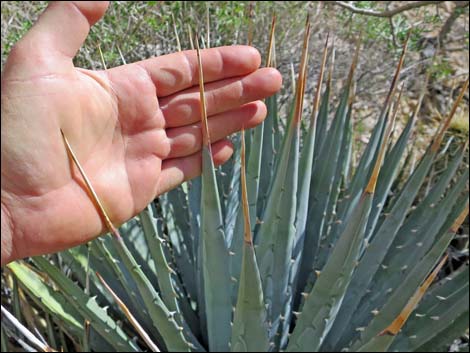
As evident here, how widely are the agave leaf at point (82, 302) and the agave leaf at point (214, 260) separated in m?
0.28

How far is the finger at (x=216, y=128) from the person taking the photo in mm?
1523

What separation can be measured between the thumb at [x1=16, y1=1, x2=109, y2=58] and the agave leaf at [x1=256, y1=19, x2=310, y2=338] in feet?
1.74

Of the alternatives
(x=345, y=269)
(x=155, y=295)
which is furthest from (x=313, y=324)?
(x=155, y=295)

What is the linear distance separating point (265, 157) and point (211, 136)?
0.57m

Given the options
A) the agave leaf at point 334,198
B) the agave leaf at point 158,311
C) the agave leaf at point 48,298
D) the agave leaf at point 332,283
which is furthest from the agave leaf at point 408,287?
the agave leaf at point 48,298

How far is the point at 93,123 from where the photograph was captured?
4.25 feet

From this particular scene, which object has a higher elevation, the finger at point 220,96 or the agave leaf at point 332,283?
the finger at point 220,96

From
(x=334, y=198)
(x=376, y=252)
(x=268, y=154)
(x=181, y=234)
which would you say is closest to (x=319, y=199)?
(x=334, y=198)

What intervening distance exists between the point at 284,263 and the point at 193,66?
588 mm

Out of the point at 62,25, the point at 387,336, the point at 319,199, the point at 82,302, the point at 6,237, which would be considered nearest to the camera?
the point at 62,25

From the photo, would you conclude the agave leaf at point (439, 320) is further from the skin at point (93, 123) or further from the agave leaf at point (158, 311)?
the skin at point (93, 123)

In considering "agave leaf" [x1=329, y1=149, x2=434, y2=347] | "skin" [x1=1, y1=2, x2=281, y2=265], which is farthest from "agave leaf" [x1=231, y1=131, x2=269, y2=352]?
"agave leaf" [x1=329, y1=149, x2=434, y2=347]

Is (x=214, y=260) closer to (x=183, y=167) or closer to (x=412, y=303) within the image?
(x=183, y=167)

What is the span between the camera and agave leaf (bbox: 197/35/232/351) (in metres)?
1.46
